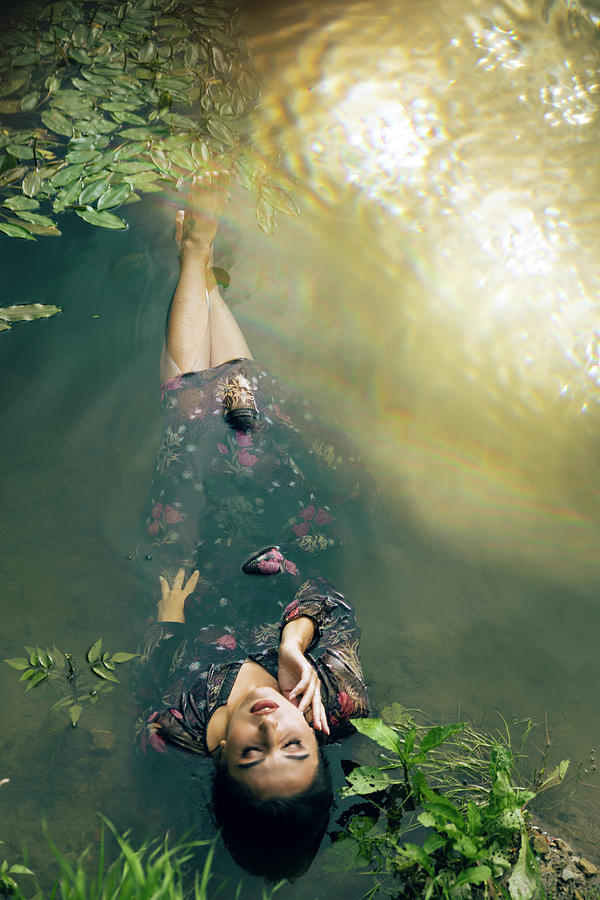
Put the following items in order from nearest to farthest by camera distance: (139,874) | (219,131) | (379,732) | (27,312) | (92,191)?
(139,874)
(379,732)
(92,191)
(27,312)
(219,131)

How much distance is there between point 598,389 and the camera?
2.08m

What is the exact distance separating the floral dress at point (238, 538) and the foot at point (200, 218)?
43cm

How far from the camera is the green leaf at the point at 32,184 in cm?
166

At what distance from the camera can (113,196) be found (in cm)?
162

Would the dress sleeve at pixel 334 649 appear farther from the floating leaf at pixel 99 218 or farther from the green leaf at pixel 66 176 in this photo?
the green leaf at pixel 66 176

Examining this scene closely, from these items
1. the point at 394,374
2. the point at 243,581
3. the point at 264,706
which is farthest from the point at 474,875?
the point at 394,374

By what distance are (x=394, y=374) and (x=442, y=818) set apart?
143 centimetres

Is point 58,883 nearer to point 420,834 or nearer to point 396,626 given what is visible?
point 420,834

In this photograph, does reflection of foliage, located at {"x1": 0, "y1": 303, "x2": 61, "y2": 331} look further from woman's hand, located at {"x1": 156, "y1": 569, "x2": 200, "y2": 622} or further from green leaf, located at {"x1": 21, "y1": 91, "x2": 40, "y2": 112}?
woman's hand, located at {"x1": 156, "y1": 569, "x2": 200, "y2": 622}

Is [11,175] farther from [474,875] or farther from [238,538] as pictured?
[474,875]

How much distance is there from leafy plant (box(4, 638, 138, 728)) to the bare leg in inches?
34.9

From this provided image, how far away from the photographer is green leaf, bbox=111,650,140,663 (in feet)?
5.03

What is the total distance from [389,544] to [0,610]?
1083 mm

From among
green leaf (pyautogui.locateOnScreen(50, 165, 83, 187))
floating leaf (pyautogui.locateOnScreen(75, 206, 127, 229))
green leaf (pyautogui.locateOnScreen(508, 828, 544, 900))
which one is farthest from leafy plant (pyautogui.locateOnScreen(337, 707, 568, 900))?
green leaf (pyautogui.locateOnScreen(50, 165, 83, 187))
